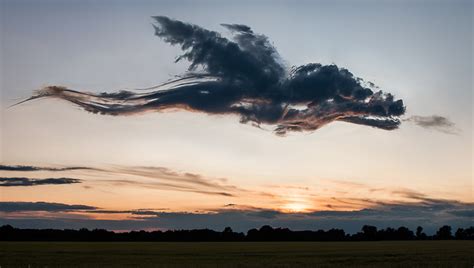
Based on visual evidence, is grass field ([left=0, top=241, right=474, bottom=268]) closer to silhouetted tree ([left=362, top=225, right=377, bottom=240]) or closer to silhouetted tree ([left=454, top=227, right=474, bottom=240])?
silhouetted tree ([left=362, top=225, right=377, bottom=240])

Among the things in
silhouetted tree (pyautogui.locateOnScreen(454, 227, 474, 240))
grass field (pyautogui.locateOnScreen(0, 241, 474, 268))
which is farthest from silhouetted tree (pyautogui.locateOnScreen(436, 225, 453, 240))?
grass field (pyautogui.locateOnScreen(0, 241, 474, 268))

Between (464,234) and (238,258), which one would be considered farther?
(464,234)

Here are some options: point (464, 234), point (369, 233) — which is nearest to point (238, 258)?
point (369, 233)

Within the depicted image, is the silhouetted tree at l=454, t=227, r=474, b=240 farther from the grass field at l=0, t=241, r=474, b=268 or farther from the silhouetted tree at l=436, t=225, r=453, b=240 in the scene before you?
the grass field at l=0, t=241, r=474, b=268

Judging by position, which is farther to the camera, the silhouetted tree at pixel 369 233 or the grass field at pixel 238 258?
the silhouetted tree at pixel 369 233

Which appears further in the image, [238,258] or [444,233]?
[444,233]

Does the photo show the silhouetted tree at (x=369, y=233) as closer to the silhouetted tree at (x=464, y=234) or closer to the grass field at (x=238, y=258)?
the silhouetted tree at (x=464, y=234)

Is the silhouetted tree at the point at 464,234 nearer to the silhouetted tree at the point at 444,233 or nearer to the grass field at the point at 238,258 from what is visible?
the silhouetted tree at the point at 444,233

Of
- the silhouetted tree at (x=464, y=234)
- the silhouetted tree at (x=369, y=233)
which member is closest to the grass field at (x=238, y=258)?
the silhouetted tree at (x=369, y=233)

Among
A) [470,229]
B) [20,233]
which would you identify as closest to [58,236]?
[20,233]

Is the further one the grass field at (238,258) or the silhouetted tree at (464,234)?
the silhouetted tree at (464,234)

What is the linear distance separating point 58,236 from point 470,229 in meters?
129

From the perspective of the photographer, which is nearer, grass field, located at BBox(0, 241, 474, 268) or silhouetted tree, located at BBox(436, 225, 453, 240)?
grass field, located at BBox(0, 241, 474, 268)

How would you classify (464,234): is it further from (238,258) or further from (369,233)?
(238,258)
